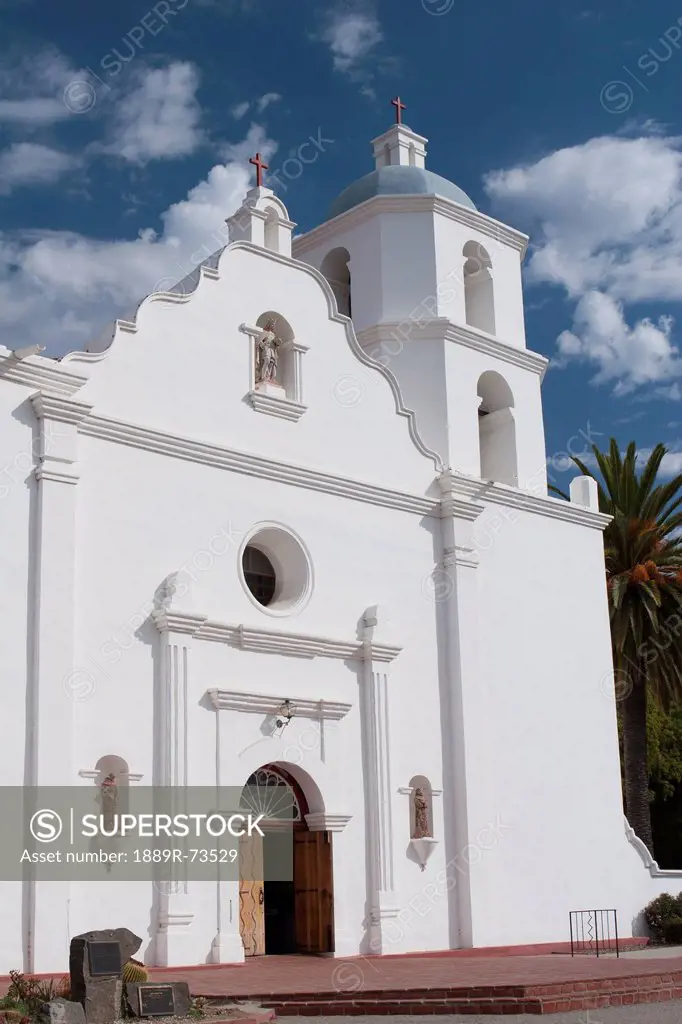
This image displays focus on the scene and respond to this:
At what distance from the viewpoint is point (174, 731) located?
1730 cm

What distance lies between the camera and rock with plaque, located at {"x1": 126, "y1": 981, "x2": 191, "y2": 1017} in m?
12.4

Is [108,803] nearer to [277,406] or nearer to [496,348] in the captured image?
→ [277,406]

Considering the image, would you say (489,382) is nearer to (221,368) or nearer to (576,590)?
(576,590)

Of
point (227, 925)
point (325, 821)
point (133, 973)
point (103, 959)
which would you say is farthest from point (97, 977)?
point (325, 821)

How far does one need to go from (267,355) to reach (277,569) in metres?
3.40

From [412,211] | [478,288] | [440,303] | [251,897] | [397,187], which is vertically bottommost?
[251,897]

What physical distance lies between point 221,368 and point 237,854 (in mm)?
7083

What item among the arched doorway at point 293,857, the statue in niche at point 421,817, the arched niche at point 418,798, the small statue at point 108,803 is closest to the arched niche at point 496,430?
the arched niche at point 418,798

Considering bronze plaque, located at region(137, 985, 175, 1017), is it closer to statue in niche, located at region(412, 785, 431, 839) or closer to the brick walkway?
the brick walkway

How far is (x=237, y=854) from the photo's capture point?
17.8m

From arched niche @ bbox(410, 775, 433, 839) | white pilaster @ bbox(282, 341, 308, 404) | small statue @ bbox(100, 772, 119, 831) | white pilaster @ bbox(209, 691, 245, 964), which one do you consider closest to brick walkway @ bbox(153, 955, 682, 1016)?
white pilaster @ bbox(209, 691, 245, 964)

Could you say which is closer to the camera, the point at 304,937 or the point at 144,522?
the point at 144,522

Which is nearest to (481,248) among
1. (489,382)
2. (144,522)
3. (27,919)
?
(489,382)

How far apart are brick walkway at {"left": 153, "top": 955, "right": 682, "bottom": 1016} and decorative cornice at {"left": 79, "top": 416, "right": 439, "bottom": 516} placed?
6.97 meters
